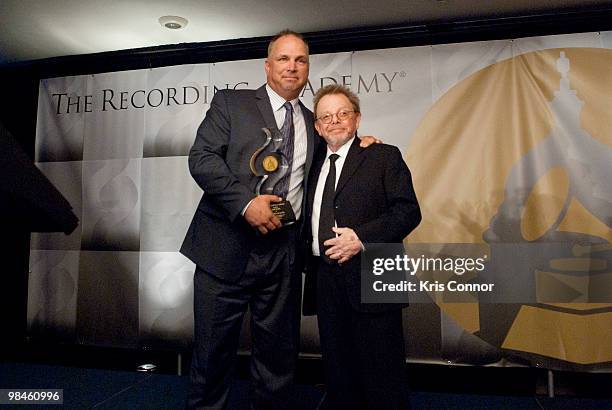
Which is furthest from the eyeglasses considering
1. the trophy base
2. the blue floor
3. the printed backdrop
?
the blue floor

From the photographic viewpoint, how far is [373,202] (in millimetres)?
1466

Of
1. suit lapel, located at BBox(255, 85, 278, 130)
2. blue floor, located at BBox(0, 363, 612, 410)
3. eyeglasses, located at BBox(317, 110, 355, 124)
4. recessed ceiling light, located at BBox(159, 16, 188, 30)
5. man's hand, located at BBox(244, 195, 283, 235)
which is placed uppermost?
recessed ceiling light, located at BBox(159, 16, 188, 30)

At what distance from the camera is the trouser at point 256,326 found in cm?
154

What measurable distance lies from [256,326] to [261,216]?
0.49 meters

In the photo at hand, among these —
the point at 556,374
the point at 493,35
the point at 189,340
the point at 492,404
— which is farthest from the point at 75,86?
the point at 556,374

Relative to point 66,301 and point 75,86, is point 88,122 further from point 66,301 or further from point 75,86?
point 66,301

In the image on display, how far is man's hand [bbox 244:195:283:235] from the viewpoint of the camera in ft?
4.63

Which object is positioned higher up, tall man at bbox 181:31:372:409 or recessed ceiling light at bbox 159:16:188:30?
recessed ceiling light at bbox 159:16:188:30

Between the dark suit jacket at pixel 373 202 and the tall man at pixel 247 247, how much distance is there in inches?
7.9

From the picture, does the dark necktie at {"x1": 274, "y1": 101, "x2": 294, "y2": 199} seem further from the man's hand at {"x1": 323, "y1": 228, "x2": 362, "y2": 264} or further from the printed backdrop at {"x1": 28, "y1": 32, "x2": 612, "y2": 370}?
the printed backdrop at {"x1": 28, "y1": 32, "x2": 612, "y2": 370}

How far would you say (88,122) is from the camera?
9.82 feet

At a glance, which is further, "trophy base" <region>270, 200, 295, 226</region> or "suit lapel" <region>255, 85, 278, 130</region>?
"suit lapel" <region>255, 85, 278, 130</region>

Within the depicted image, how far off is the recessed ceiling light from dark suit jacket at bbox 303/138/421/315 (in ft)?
5.28

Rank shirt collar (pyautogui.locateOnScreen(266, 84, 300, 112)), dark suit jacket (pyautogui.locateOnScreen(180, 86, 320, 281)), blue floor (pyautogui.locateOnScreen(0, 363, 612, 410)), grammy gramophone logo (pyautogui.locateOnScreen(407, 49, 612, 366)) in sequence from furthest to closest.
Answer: grammy gramophone logo (pyautogui.locateOnScreen(407, 49, 612, 366)), blue floor (pyautogui.locateOnScreen(0, 363, 612, 410)), shirt collar (pyautogui.locateOnScreen(266, 84, 300, 112)), dark suit jacket (pyautogui.locateOnScreen(180, 86, 320, 281))
